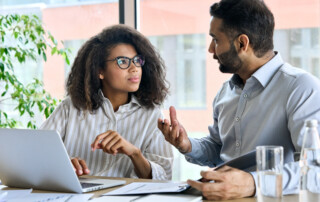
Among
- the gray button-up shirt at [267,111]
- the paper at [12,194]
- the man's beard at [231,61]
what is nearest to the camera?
the paper at [12,194]

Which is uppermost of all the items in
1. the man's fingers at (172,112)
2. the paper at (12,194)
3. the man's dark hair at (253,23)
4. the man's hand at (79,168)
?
the man's dark hair at (253,23)

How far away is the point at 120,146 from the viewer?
6.66ft

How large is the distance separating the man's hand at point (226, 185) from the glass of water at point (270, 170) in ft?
0.76

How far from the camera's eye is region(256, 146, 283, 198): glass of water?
1.22 metres

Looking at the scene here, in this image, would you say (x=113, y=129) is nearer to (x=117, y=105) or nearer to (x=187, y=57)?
(x=117, y=105)

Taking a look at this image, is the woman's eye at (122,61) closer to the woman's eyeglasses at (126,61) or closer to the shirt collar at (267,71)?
the woman's eyeglasses at (126,61)

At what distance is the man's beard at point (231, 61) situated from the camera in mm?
2143

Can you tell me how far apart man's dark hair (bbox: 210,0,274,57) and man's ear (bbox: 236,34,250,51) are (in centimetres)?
1

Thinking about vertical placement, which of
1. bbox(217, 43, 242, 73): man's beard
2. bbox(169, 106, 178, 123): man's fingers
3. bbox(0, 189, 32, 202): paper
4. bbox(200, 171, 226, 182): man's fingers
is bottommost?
bbox(0, 189, 32, 202): paper

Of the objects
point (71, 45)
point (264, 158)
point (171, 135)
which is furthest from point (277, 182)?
point (71, 45)

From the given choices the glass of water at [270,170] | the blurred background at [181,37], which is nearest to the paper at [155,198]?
the glass of water at [270,170]

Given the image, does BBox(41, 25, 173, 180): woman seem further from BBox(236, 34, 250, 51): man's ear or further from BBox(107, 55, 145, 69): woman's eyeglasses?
BBox(236, 34, 250, 51): man's ear

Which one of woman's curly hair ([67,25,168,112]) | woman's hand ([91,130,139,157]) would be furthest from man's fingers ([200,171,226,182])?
woman's curly hair ([67,25,168,112])

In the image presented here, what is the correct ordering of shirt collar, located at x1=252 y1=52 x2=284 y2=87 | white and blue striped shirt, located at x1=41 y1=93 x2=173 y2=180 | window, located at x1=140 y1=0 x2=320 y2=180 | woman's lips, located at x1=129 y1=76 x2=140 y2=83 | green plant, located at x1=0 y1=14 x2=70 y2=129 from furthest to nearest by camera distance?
1. green plant, located at x1=0 y1=14 x2=70 y2=129
2. window, located at x1=140 y1=0 x2=320 y2=180
3. woman's lips, located at x1=129 y1=76 x2=140 y2=83
4. white and blue striped shirt, located at x1=41 y1=93 x2=173 y2=180
5. shirt collar, located at x1=252 y1=52 x2=284 y2=87
